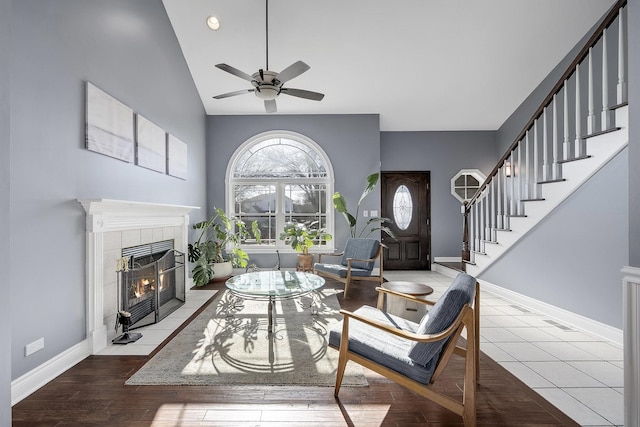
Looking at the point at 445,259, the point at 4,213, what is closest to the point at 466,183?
the point at 445,259

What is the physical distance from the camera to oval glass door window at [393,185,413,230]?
6367mm

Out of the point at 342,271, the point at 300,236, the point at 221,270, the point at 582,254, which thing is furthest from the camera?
the point at 300,236

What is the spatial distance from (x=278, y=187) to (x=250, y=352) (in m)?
3.63

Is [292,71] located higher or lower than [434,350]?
higher

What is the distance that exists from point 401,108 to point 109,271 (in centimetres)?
517

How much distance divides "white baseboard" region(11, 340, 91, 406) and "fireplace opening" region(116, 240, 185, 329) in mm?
428

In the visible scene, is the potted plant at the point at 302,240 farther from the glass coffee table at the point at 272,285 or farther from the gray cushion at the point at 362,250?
the glass coffee table at the point at 272,285

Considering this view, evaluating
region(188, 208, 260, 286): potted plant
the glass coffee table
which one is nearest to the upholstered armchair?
the glass coffee table

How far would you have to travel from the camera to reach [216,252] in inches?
190

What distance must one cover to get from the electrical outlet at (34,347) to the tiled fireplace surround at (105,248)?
419mm

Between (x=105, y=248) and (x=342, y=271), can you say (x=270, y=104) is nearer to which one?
(x=105, y=248)

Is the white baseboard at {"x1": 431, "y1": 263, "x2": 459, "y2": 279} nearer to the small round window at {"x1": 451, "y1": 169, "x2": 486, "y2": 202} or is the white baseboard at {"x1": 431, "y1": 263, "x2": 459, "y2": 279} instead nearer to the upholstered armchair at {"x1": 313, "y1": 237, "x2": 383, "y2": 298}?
the small round window at {"x1": 451, "y1": 169, "x2": 486, "y2": 202}

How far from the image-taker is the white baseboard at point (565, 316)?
2728 mm

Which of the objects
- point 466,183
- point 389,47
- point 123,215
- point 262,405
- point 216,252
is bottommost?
point 262,405
